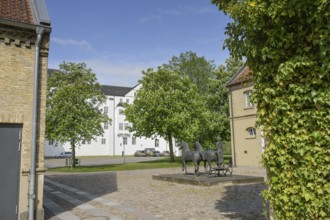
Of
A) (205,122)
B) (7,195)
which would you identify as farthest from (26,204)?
(205,122)

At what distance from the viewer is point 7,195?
858 centimetres

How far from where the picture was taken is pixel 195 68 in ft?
209

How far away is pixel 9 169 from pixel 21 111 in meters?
1.75

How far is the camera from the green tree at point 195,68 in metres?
62.2

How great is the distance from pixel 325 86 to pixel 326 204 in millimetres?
1873

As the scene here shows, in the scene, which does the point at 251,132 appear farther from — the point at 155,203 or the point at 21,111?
the point at 21,111

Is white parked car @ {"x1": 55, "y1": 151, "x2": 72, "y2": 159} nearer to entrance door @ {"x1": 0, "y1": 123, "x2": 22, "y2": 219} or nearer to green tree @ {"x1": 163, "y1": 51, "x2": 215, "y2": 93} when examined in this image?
green tree @ {"x1": 163, "y1": 51, "x2": 215, "y2": 93}

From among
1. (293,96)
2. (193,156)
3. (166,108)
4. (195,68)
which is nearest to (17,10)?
(293,96)

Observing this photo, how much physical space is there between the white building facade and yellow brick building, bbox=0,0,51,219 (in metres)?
60.0

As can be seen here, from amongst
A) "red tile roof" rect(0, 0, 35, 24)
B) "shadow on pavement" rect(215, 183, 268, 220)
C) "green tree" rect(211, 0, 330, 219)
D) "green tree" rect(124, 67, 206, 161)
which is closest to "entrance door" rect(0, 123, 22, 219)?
"red tile roof" rect(0, 0, 35, 24)

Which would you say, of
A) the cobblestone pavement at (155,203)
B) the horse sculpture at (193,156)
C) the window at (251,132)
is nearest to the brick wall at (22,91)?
the cobblestone pavement at (155,203)

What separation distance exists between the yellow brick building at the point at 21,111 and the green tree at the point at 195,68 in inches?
2081

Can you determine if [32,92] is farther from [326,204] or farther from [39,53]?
[326,204]

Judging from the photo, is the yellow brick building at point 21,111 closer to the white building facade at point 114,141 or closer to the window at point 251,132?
the window at point 251,132
